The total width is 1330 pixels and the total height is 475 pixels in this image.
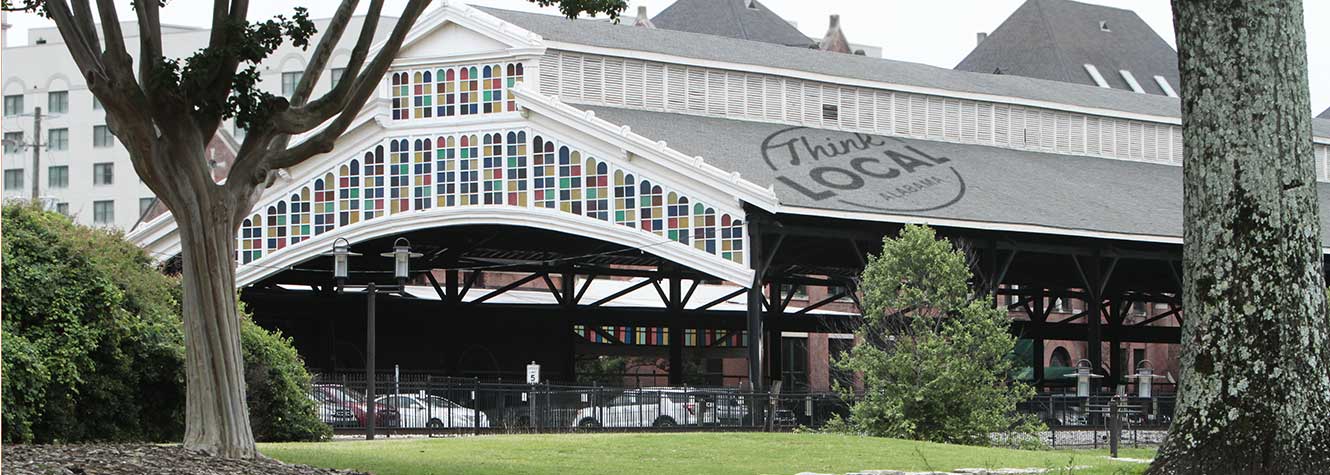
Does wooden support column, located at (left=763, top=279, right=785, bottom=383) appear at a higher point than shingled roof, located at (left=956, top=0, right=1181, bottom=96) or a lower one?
lower

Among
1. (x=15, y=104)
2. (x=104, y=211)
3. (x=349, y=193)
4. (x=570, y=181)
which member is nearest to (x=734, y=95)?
(x=570, y=181)

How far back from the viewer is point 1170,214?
2121 inches

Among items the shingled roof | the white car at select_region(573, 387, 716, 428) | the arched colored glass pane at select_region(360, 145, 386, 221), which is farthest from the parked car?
the shingled roof

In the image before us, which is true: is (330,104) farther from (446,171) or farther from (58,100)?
(58,100)

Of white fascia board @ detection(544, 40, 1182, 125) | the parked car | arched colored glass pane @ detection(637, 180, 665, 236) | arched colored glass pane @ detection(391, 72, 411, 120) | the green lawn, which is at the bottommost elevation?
the green lawn

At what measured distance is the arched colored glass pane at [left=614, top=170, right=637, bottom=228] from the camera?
46.7m

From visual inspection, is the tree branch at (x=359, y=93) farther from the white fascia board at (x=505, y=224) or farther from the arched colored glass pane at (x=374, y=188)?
the arched colored glass pane at (x=374, y=188)

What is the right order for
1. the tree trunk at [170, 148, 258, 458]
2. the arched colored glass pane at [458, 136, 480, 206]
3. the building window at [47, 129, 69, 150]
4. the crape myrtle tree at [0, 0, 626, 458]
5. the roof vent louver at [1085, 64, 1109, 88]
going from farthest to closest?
the building window at [47, 129, 69, 150] → the roof vent louver at [1085, 64, 1109, 88] → the arched colored glass pane at [458, 136, 480, 206] → the tree trunk at [170, 148, 258, 458] → the crape myrtle tree at [0, 0, 626, 458]

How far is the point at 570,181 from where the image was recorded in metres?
47.6

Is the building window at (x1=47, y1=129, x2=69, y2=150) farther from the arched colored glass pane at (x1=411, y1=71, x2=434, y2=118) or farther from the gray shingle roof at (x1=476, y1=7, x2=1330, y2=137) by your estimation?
the arched colored glass pane at (x1=411, y1=71, x2=434, y2=118)

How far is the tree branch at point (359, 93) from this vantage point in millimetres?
20047

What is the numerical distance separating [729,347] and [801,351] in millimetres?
6023

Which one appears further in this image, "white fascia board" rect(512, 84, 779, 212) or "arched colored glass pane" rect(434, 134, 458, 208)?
"arched colored glass pane" rect(434, 134, 458, 208)

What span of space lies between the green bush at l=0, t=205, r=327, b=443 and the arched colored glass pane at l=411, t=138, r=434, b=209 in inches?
815
